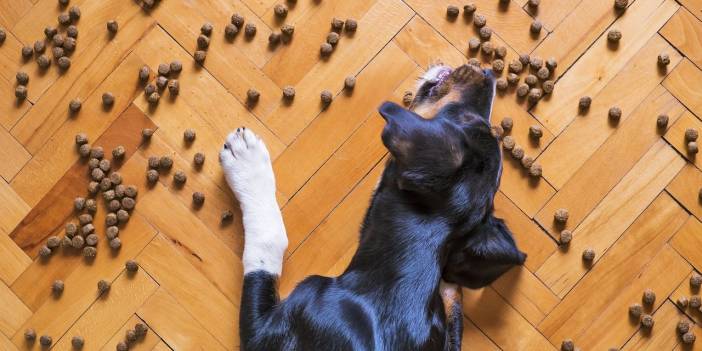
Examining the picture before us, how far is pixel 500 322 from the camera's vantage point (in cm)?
338

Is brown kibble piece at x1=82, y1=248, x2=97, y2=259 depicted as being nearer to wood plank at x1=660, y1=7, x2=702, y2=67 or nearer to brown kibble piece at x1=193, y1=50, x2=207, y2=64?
brown kibble piece at x1=193, y1=50, x2=207, y2=64

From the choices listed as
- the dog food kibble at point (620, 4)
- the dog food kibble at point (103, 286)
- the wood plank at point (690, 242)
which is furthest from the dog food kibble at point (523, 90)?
the dog food kibble at point (103, 286)

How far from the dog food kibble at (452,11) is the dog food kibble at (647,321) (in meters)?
1.51

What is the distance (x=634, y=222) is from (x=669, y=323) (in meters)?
0.45

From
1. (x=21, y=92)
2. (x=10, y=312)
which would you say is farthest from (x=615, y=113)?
(x=10, y=312)

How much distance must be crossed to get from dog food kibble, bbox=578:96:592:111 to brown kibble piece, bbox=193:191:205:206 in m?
1.66

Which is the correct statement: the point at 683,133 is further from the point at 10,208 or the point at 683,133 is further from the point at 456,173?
the point at 10,208

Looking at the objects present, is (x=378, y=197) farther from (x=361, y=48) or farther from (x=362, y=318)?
(x=361, y=48)

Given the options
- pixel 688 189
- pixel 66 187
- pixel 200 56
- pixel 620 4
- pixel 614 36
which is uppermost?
pixel 620 4

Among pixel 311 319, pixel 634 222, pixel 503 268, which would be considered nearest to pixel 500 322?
pixel 503 268

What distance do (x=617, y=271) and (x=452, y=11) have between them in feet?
4.32

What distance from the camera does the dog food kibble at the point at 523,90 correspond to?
3410 millimetres

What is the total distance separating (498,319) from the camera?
11.1 feet

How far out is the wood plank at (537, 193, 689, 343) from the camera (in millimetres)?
3400
